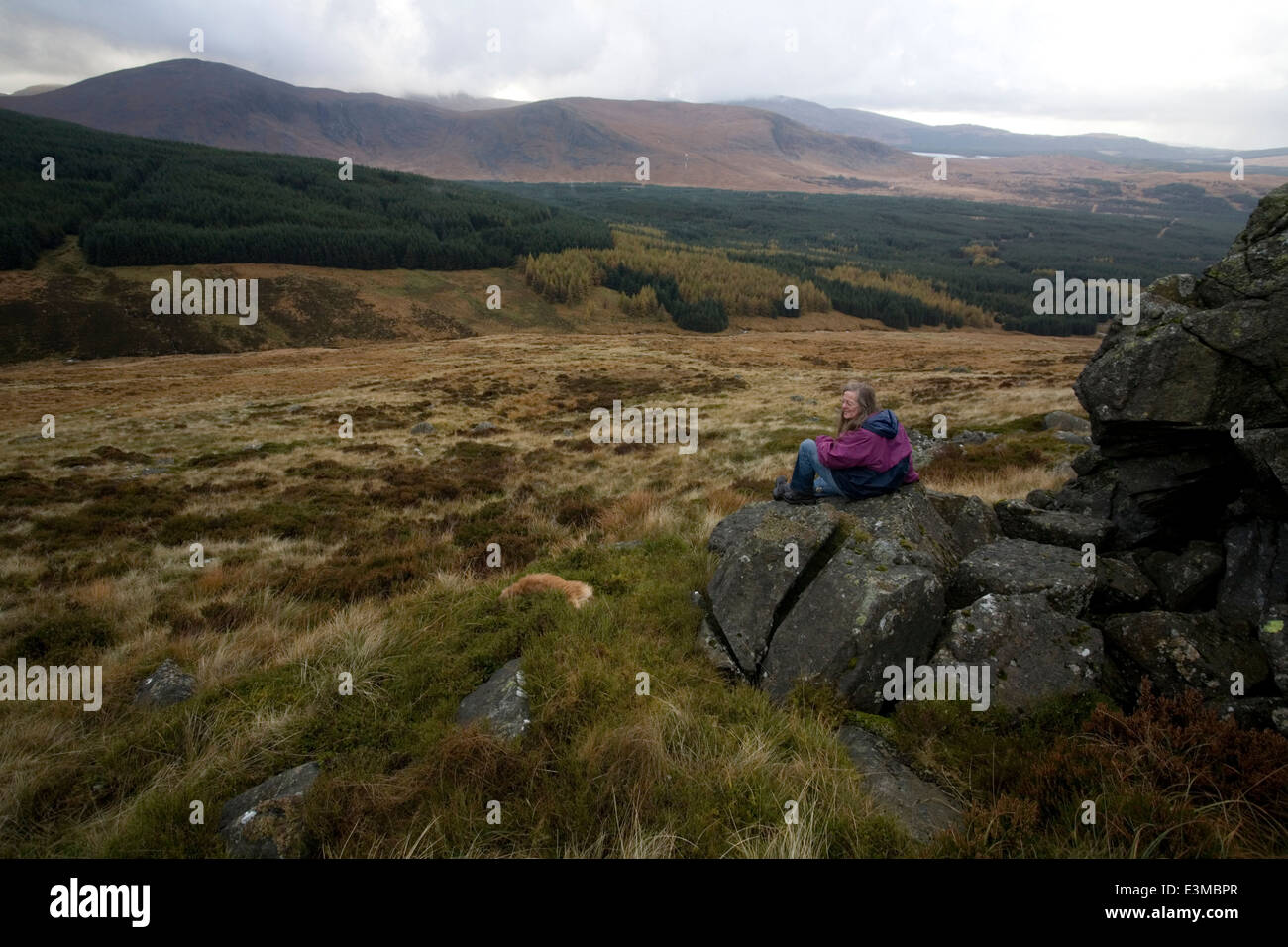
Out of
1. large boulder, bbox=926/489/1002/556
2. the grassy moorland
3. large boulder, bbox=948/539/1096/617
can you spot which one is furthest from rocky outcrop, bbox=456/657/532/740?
large boulder, bbox=926/489/1002/556

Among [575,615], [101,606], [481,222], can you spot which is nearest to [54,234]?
[481,222]

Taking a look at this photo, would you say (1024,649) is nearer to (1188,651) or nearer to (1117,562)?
(1188,651)

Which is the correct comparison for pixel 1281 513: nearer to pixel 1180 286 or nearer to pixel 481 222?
pixel 1180 286

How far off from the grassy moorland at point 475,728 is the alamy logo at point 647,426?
7826mm

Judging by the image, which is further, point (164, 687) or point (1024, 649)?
→ point (164, 687)

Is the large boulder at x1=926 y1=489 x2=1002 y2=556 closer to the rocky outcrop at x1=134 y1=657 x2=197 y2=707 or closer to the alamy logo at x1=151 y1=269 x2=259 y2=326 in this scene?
the rocky outcrop at x1=134 y1=657 x2=197 y2=707

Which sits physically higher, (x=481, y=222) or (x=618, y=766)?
(x=481, y=222)

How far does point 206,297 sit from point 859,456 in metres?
124

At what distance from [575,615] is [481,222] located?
556 ft

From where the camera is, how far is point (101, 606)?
923 cm

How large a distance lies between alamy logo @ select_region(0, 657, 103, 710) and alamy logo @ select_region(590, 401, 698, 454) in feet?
60.8

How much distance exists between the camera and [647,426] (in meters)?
31.0

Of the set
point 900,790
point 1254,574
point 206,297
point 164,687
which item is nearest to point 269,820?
point 164,687
